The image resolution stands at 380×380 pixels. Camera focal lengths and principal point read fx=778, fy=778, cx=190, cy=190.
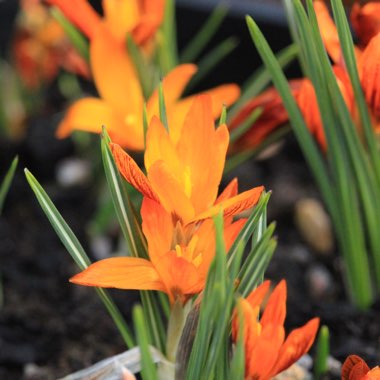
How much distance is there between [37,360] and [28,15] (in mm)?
648

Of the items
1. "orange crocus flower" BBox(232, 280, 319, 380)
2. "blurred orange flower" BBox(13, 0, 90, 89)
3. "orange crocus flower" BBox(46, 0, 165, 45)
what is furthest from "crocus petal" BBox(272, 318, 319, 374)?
"blurred orange flower" BBox(13, 0, 90, 89)

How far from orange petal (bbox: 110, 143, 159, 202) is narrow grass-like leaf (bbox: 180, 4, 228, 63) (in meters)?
0.66

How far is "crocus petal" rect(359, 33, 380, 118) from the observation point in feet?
2.32

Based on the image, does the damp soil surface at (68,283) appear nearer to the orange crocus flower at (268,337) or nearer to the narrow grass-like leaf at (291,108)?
the narrow grass-like leaf at (291,108)

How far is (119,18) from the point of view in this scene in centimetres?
95

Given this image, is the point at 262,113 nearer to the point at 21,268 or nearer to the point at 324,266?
the point at 324,266

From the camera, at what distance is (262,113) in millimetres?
900

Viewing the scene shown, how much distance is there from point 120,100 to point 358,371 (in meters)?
0.46

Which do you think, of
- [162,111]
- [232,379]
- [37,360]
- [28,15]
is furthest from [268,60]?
[28,15]

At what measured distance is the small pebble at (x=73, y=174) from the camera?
1.23m

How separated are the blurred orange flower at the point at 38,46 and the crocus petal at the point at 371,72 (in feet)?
2.11

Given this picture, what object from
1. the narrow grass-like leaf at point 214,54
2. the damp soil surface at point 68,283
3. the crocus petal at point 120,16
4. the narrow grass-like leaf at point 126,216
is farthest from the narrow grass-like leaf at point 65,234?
the narrow grass-like leaf at point 214,54

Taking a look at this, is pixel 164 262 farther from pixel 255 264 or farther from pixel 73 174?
pixel 73 174

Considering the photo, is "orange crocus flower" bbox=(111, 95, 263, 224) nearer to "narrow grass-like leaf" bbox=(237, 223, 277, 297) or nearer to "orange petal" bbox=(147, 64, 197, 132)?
"narrow grass-like leaf" bbox=(237, 223, 277, 297)
